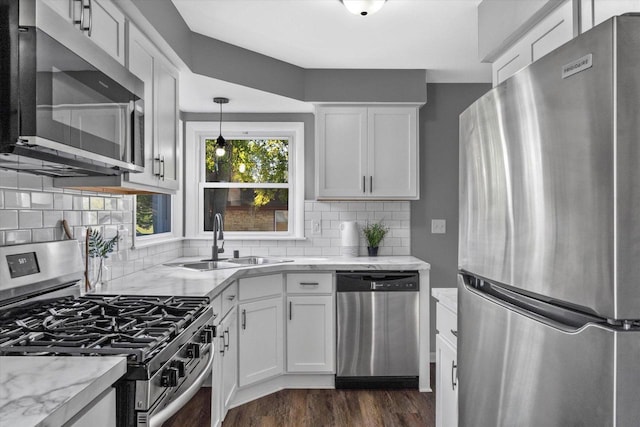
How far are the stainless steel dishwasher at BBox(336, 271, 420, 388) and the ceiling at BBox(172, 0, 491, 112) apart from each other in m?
1.51

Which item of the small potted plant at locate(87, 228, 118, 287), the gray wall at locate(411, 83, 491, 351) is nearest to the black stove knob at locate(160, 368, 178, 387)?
the small potted plant at locate(87, 228, 118, 287)

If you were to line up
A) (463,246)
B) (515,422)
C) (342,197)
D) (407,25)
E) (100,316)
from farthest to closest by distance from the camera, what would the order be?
(342,197) → (407,25) → (100,316) → (463,246) → (515,422)

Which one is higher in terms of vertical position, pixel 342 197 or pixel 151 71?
pixel 151 71

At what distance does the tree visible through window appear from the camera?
4023 mm

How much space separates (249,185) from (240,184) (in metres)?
0.08

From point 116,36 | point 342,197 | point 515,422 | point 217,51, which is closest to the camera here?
point 515,422

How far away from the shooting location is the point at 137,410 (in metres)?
1.21

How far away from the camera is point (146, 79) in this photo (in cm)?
234

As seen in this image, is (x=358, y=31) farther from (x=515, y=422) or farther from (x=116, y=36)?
(x=515, y=422)

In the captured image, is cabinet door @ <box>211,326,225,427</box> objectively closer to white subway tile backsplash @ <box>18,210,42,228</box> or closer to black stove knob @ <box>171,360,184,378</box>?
black stove knob @ <box>171,360,184,378</box>

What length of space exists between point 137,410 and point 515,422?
0.95m

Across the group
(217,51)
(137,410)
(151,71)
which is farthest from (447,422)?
(217,51)

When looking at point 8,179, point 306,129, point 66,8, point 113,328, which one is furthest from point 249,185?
point 113,328

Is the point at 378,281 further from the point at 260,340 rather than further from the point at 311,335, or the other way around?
the point at 260,340
